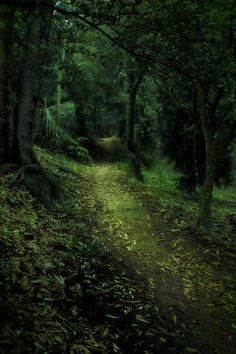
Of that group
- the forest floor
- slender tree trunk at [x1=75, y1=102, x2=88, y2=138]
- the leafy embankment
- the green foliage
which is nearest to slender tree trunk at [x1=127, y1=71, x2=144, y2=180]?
the green foliage

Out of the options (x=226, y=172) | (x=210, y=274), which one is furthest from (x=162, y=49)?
(x=226, y=172)

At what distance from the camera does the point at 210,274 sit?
24.1 ft

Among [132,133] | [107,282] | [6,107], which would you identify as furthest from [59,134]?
[107,282]

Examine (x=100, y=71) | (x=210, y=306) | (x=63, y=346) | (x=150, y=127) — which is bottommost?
(x=210, y=306)

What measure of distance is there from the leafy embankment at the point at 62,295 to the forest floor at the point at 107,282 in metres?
0.02

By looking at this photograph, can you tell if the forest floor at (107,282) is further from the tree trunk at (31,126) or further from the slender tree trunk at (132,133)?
the slender tree trunk at (132,133)

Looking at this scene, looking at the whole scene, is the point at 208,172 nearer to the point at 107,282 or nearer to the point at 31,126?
the point at 107,282

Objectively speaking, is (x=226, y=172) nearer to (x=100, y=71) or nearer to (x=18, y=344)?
(x=100, y=71)

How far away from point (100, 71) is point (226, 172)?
34.3 feet

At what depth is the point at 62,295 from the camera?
5.17 m

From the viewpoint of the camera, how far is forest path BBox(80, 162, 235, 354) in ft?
17.8

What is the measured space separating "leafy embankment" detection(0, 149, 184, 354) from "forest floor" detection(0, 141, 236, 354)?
0.02 m

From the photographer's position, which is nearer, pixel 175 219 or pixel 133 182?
pixel 175 219

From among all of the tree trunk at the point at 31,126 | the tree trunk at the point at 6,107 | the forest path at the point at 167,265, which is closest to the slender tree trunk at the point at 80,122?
the forest path at the point at 167,265
